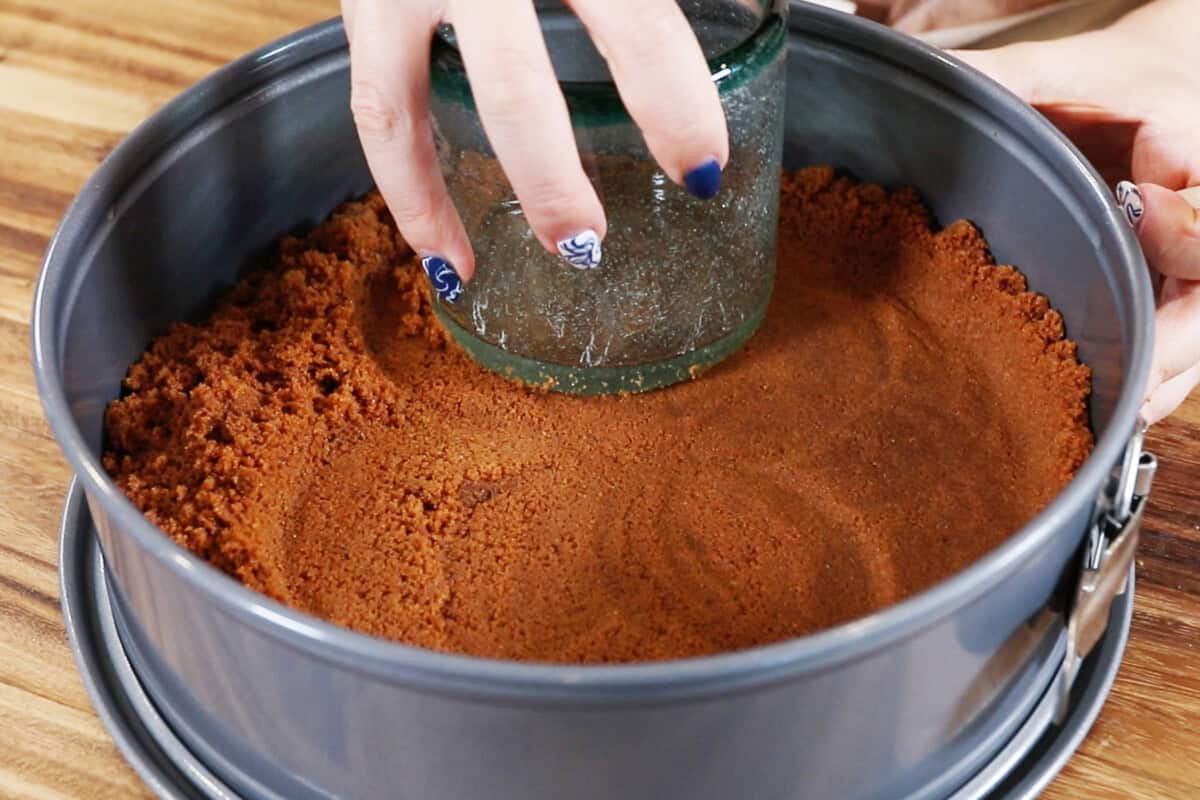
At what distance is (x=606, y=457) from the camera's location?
670 mm

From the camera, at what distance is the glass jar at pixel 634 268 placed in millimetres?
701

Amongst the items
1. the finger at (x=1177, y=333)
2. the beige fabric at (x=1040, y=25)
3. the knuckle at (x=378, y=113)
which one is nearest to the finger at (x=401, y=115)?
the knuckle at (x=378, y=113)

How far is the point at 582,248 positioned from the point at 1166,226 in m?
0.30

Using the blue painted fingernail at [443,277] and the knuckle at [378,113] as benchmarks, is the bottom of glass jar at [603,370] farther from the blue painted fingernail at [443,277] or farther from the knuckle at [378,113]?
the knuckle at [378,113]

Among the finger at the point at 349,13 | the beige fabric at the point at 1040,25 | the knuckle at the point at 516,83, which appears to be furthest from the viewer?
the beige fabric at the point at 1040,25

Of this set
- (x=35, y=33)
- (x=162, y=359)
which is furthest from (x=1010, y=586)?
(x=35, y=33)

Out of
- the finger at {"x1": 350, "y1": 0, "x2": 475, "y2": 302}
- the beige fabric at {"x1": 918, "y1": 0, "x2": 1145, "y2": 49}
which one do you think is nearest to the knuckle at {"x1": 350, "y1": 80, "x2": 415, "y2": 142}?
the finger at {"x1": 350, "y1": 0, "x2": 475, "y2": 302}

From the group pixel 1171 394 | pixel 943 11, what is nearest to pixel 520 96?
pixel 1171 394

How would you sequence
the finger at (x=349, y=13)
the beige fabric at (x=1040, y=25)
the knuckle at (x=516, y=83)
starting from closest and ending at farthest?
1. the knuckle at (x=516, y=83)
2. the finger at (x=349, y=13)
3. the beige fabric at (x=1040, y=25)

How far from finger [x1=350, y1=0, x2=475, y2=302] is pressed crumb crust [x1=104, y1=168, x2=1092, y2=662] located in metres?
0.11

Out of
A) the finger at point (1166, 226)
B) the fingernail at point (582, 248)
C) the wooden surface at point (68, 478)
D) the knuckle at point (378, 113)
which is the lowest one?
the wooden surface at point (68, 478)

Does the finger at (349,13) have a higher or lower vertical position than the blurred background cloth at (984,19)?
A: higher

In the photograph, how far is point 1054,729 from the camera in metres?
0.61

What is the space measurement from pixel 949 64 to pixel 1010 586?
0.33 m
